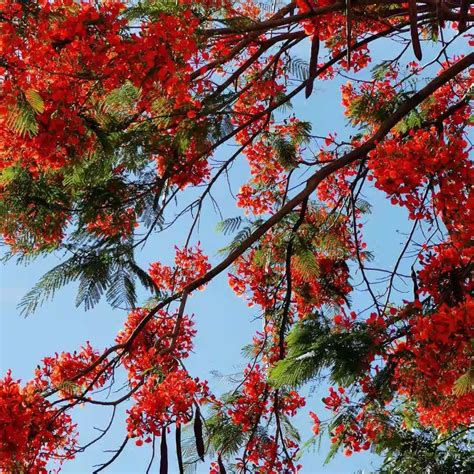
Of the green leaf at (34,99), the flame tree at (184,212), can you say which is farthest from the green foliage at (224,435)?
the green leaf at (34,99)

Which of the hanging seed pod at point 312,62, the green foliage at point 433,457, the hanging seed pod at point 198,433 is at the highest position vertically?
the hanging seed pod at point 312,62

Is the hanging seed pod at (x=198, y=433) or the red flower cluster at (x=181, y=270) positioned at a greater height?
the red flower cluster at (x=181, y=270)

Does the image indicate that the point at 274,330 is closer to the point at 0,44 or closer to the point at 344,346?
the point at 344,346

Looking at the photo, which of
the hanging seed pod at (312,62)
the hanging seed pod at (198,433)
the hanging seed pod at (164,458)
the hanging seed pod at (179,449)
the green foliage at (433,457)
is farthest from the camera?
the green foliage at (433,457)

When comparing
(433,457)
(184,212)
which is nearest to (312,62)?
(184,212)

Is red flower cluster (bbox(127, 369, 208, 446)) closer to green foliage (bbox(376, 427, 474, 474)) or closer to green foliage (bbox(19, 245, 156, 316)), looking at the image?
green foliage (bbox(19, 245, 156, 316))

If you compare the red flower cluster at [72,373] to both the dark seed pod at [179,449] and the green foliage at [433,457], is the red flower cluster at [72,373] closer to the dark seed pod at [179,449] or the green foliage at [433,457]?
the dark seed pod at [179,449]

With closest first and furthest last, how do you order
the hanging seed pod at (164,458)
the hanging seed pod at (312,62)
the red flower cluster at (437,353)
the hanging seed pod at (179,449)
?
1. the red flower cluster at (437,353)
2. the hanging seed pod at (164,458)
3. the hanging seed pod at (179,449)
4. the hanging seed pod at (312,62)

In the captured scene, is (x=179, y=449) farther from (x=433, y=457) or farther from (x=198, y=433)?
(x=433, y=457)

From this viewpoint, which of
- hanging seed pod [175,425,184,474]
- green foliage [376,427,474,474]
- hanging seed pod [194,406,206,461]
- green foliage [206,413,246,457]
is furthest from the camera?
green foliage [376,427,474,474]

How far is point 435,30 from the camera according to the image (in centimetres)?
629

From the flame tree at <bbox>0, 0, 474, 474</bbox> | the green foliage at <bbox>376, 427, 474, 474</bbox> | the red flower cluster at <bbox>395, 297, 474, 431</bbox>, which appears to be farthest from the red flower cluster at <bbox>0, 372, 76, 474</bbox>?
the green foliage at <bbox>376, 427, 474, 474</bbox>

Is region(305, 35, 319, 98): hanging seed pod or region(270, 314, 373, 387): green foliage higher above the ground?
region(305, 35, 319, 98): hanging seed pod

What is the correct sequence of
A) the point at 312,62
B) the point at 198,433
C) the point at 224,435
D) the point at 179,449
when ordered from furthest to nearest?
the point at 224,435 < the point at 312,62 < the point at 198,433 < the point at 179,449
